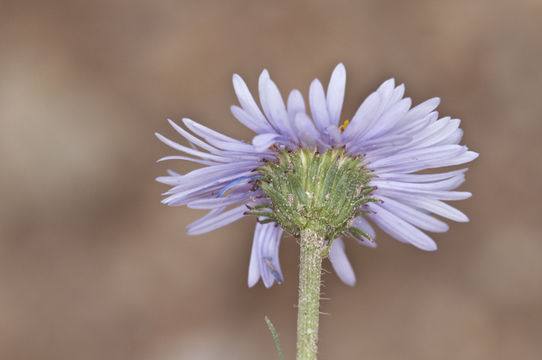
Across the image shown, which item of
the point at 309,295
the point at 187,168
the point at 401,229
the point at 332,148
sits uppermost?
the point at 187,168

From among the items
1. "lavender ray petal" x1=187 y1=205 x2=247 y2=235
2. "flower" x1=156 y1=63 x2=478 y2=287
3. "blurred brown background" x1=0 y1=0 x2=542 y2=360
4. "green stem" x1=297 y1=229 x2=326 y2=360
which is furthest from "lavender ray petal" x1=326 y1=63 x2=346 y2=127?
"blurred brown background" x1=0 y1=0 x2=542 y2=360

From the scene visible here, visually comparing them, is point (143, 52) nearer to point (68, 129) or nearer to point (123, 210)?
point (68, 129)

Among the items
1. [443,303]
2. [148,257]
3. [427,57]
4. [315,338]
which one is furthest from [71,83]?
[315,338]

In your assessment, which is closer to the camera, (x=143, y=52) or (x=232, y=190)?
(x=232, y=190)

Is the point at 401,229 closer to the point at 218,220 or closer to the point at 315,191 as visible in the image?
the point at 315,191

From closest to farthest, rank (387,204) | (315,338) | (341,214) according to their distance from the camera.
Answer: (315,338) → (341,214) → (387,204)

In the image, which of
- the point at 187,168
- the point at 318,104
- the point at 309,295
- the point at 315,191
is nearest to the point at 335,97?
the point at 318,104

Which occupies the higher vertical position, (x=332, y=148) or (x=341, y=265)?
(x=332, y=148)
